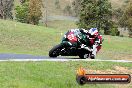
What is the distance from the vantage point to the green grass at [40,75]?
12856 mm

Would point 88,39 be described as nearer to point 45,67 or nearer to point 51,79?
point 45,67

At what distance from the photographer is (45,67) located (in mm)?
15805

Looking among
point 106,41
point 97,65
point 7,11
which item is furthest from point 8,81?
point 7,11

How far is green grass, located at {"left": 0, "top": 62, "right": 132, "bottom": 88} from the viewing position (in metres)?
12.9

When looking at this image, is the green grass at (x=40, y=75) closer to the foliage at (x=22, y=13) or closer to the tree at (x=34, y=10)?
the tree at (x=34, y=10)

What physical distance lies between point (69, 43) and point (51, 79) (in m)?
6.64

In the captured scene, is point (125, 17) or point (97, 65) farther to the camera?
point (125, 17)

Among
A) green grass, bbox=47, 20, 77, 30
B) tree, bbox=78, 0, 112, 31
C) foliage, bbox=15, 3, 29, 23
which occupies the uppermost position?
tree, bbox=78, 0, 112, 31

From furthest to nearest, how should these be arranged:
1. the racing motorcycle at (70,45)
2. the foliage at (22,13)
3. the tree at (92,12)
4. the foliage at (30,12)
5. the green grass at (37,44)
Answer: the foliage at (22,13) < the foliage at (30,12) < the tree at (92,12) < the green grass at (37,44) < the racing motorcycle at (70,45)

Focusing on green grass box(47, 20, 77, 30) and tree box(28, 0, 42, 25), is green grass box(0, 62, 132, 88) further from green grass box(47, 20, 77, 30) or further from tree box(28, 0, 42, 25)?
green grass box(47, 20, 77, 30)

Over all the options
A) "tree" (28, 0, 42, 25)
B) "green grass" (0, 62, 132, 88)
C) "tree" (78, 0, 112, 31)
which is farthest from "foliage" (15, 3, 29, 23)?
"green grass" (0, 62, 132, 88)

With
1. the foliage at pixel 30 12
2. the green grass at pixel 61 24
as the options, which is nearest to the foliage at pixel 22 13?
the foliage at pixel 30 12

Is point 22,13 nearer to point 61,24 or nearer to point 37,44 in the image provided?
point 61,24

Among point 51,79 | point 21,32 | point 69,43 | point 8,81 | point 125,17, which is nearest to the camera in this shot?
point 8,81
